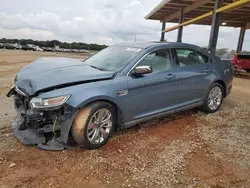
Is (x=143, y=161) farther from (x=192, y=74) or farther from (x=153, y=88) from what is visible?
→ (x=192, y=74)

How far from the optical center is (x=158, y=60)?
4238mm

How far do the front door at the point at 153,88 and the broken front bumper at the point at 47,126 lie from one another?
3.39 feet

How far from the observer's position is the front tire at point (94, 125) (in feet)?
10.3

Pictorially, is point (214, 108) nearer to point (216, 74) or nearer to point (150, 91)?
point (216, 74)

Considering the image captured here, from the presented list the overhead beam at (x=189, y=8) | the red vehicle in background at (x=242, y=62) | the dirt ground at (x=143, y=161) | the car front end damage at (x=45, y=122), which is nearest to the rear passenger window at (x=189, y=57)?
the dirt ground at (x=143, y=161)

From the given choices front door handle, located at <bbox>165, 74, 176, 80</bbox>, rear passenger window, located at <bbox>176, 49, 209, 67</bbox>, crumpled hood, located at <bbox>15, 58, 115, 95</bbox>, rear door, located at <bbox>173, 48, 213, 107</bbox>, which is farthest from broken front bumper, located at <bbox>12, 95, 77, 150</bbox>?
rear passenger window, located at <bbox>176, 49, 209, 67</bbox>

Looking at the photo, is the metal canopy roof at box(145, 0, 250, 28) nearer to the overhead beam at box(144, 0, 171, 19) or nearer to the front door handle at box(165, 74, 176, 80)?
the overhead beam at box(144, 0, 171, 19)

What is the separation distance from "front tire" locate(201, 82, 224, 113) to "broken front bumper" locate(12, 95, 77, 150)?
3.30 meters

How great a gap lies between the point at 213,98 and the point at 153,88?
210 cm

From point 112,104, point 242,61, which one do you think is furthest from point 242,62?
point 112,104

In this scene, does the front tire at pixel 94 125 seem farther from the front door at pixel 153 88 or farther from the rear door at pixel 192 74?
the rear door at pixel 192 74

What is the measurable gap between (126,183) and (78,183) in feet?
1.81

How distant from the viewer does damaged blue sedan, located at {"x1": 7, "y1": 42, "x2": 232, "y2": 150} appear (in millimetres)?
3090

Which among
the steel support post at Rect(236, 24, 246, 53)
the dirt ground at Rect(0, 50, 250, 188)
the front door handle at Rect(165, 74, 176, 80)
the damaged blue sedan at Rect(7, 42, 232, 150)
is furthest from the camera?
the steel support post at Rect(236, 24, 246, 53)
